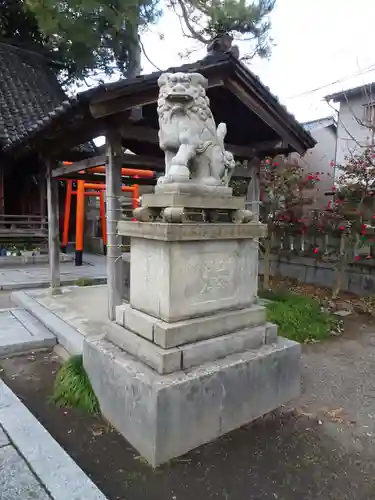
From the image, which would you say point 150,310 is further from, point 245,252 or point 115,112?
point 115,112

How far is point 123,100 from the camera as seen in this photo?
410 cm

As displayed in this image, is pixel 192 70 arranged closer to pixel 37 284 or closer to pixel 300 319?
pixel 300 319

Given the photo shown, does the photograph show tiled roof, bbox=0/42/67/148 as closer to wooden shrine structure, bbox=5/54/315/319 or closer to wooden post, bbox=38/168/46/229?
wooden post, bbox=38/168/46/229

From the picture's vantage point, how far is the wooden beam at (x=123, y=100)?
396cm

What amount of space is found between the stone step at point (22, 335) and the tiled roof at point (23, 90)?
6.67 meters

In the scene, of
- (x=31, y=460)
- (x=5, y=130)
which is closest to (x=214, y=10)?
(x=5, y=130)

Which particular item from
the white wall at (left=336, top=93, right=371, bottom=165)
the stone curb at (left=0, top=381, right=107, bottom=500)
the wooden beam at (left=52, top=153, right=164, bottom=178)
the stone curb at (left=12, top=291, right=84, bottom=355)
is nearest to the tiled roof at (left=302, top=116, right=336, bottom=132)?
the white wall at (left=336, top=93, right=371, bottom=165)

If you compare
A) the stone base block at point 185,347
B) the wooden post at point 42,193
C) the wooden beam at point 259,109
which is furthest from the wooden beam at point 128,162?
the wooden post at point 42,193

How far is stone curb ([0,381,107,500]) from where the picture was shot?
2.11 m

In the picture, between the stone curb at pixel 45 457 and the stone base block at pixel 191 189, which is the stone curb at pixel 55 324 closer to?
the stone curb at pixel 45 457

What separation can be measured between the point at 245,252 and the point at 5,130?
9.59 m

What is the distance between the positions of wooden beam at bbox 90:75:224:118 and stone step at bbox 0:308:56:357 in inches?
112

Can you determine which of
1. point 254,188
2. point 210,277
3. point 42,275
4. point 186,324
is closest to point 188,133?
point 210,277

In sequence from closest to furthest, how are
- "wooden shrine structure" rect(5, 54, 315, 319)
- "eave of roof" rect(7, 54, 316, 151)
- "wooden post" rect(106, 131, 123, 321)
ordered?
"eave of roof" rect(7, 54, 316, 151), "wooden shrine structure" rect(5, 54, 315, 319), "wooden post" rect(106, 131, 123, 321)
